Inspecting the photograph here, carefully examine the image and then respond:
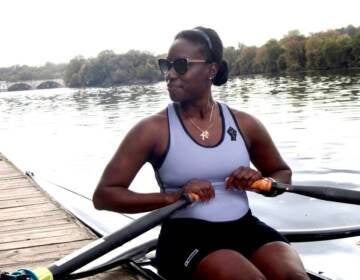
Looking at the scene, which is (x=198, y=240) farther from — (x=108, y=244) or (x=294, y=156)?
(x=294, y=156)

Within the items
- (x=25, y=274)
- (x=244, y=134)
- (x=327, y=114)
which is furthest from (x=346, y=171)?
(x=327, y=114)

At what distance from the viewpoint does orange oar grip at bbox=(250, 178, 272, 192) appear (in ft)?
10.9

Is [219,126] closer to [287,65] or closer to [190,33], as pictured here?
[190,33]

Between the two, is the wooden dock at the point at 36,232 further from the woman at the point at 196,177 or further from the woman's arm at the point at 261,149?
the woman's arm at the point at 261,149

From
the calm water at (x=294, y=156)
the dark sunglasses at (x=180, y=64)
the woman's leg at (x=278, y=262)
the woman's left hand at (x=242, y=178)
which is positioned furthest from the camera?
the calm water at (x=294, y=156)

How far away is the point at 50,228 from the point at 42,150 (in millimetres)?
16937

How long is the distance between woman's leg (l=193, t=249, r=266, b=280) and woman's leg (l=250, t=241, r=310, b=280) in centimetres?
14

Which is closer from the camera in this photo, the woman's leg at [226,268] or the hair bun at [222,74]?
the woman's leg at [226,268]

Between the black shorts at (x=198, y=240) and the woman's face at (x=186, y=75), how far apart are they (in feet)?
2.77

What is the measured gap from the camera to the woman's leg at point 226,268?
2.90 m

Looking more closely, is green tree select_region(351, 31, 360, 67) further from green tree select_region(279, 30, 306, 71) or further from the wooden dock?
the wooden dock

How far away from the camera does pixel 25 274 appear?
→ 127 inches

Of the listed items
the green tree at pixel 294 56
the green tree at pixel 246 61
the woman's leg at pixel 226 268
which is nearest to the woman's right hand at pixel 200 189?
the woman's leg at pixel 226 268

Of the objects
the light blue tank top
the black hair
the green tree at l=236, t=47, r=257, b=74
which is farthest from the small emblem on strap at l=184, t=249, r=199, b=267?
the green tree at l=236, t=47, r=257, b=74
